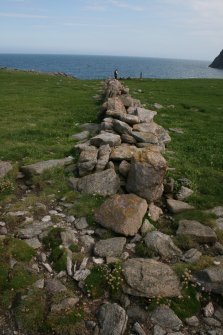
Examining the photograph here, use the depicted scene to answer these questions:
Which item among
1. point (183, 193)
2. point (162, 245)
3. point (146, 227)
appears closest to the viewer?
point (162, 245)

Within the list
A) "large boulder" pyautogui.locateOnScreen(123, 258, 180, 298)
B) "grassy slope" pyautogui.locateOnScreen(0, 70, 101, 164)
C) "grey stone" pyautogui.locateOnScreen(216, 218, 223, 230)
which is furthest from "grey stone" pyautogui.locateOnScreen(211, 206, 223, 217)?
"grassy slope" pyautogui.locateOnScreen(0, 70, 101, 164)

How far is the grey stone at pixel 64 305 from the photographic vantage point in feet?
31.9

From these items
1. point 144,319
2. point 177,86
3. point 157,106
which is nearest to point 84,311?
point 144,319

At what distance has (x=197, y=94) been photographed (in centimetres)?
4425

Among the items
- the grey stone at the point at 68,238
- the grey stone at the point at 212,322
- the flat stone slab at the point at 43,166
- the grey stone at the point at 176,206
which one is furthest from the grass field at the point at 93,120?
the grey stone at the point at 212,322

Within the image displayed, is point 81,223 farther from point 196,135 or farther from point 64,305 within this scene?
point 196,135

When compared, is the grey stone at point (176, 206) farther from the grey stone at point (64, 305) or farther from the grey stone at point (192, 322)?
the grey stone at point (64, 305)

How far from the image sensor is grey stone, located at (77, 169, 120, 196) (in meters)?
14.7

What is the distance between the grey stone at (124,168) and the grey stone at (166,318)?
638 centimetres

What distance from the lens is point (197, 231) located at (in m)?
12.8

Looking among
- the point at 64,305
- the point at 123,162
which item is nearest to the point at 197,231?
the point at 123,162

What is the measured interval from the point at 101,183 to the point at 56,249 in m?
3.99

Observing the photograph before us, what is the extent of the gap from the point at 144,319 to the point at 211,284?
2144 millimetres

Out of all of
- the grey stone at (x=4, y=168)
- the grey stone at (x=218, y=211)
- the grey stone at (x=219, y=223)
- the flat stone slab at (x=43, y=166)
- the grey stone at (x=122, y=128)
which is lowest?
the grey stone at (x=219, y=223)
